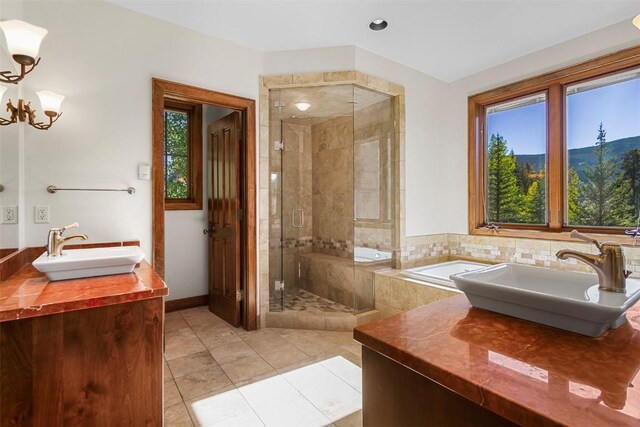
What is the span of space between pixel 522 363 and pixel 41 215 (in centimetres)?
273

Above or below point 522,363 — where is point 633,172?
above

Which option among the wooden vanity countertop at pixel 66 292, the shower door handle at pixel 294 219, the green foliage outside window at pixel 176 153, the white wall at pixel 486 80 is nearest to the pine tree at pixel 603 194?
the white wall at pixel 486 80

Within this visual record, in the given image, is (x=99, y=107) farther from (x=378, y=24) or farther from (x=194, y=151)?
(x=378, y=24)

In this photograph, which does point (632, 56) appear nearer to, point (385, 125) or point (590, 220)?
point (590, 220)

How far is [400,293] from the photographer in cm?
307

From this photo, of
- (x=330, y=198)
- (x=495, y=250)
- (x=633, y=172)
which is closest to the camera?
(x=633, y=172)

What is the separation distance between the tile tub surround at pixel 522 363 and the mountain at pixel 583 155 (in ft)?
7.89

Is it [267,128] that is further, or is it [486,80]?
[486,80]

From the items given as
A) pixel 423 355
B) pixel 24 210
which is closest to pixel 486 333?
pixel 423 355

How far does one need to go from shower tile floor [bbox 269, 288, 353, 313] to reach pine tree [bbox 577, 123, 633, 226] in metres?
2.42

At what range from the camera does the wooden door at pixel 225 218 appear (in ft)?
10.5

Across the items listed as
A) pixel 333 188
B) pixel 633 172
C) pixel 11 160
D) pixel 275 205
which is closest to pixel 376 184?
pixel 333 188

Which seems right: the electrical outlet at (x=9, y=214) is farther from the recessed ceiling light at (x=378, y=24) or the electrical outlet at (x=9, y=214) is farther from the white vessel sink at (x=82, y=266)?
the recessed ceiling light at (x=378, y=24)

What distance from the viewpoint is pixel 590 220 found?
2.88m
